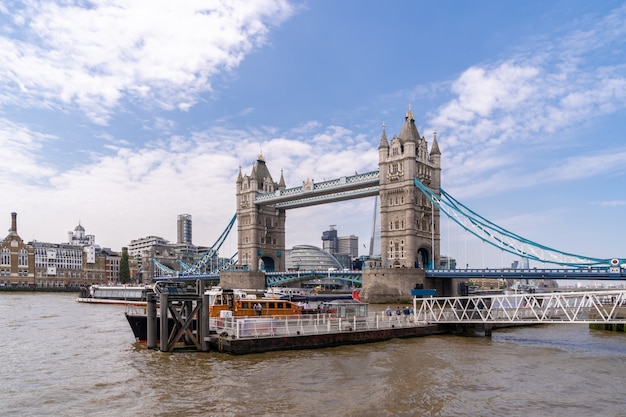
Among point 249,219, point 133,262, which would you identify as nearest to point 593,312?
point 249,219

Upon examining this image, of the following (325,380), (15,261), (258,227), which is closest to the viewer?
(325,380)

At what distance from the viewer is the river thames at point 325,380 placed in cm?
1777

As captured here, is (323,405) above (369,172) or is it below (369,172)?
below

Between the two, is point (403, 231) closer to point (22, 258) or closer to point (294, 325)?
point (294, 325)

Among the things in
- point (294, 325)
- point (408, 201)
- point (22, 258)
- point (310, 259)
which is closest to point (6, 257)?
point (22, 258)

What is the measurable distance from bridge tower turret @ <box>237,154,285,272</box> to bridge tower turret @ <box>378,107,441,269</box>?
3583 centimetres

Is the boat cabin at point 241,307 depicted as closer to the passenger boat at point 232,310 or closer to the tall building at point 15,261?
the passenger boat at point 232,310

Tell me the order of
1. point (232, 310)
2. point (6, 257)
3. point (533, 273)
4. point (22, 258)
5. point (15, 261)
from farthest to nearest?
point (22, 258) → point (15, 261) → point (6, 257) → point (533, 273) → point (232, 310)

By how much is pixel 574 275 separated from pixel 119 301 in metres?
63.8

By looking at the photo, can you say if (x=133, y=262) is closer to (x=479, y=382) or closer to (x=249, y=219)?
(x=249, y=219)

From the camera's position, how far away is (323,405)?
58.3 feet

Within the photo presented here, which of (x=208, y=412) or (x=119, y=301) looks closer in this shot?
(x=208, y=412)

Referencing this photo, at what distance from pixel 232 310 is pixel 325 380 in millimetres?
10666

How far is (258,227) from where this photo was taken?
368 feet
